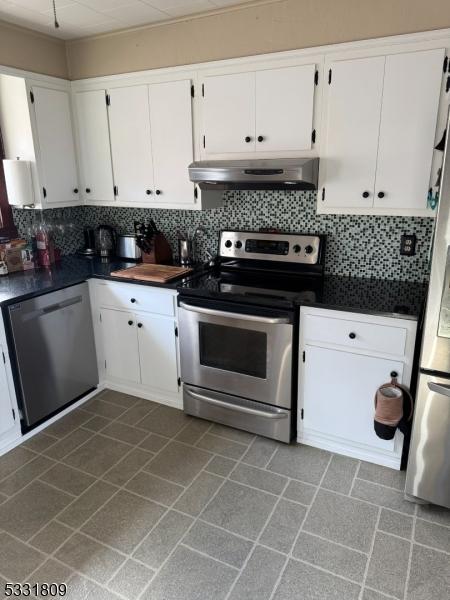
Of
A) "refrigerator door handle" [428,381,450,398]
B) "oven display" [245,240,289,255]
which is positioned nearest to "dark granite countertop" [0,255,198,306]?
"oven display" [245,240,289,255]

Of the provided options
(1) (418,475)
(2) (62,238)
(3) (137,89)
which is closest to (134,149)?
(3) (137,89)

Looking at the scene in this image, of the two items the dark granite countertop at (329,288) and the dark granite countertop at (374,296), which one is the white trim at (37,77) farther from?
the dark granite countertop at (374,296)

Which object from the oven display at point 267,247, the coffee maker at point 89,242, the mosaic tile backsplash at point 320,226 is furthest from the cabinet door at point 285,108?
the coffee maker at point 89,242

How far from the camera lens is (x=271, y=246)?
284cm

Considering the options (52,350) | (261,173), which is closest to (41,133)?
(52,350)

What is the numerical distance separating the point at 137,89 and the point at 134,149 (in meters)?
0.38

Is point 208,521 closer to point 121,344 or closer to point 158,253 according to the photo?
point 121,344

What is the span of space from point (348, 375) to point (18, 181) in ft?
8.06

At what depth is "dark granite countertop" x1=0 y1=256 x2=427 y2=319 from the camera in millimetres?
2145

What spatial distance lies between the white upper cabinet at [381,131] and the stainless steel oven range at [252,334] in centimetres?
47

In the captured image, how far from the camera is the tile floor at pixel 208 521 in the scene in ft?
5.52

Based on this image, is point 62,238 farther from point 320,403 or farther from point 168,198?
point 320,403

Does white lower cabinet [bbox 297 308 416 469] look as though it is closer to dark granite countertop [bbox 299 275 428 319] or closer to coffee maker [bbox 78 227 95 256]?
dark granite countertop [bbox 299 275 428 319]

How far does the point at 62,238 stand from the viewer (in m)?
3.46
